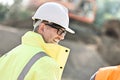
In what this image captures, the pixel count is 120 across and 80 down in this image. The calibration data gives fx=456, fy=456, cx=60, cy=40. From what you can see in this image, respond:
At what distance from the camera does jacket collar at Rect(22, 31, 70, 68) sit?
10.6 ft

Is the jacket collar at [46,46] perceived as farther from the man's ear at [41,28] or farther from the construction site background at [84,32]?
the construction site background at [84,32]

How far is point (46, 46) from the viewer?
10.7ft

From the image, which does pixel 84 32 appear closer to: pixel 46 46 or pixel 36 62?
pixel 46 46

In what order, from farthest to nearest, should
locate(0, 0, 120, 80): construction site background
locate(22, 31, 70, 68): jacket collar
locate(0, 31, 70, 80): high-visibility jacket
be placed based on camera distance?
locate(0, 0, 120, 80): construction site background
locate(22, 31, 70, 68): jacket collar
locate(0, 31, 70, 80): high-visibility jacket

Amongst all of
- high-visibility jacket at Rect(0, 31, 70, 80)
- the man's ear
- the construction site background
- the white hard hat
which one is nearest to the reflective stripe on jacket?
high-visibility jacket at Rect(0, 31, 70, 80)

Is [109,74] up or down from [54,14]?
down

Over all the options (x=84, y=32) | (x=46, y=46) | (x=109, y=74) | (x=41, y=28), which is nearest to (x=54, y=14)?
(x=41, y=28)

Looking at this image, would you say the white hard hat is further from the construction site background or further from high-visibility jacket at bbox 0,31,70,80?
the construction site background

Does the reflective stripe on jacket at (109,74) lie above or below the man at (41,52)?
below

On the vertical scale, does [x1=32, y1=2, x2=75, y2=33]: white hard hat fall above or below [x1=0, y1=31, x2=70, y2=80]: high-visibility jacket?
above

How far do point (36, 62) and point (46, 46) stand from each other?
18 cm

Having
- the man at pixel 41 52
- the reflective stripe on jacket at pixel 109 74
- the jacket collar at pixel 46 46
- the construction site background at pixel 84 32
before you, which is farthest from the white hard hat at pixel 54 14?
the construction site background at pixel 84 32

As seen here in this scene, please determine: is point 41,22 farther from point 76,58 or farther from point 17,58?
point 76,58

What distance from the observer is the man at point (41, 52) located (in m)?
3.10
